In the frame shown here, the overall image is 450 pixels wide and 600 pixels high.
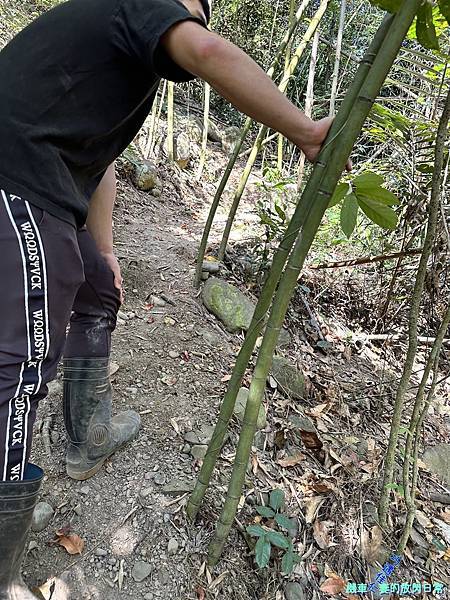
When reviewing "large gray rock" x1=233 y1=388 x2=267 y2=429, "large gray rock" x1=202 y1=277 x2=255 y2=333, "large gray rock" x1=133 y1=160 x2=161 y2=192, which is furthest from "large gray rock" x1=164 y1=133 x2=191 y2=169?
"large gray rock" x1=233 y1=388 x2=267 y2=429

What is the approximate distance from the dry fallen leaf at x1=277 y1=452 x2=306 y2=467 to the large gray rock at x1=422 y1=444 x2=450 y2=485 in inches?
28.5

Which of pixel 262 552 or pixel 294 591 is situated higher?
pixel 262 552

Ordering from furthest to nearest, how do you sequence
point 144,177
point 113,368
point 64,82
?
point 144,177, point 113,368, point 64,82

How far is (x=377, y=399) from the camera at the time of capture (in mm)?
2316

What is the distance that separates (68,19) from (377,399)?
81.3 inches

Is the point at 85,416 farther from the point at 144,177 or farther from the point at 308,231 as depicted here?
the point at 144,177

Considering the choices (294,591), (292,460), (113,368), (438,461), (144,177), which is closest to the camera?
(294,591)

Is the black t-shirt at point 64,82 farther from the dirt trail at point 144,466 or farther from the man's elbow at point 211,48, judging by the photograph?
the dirt trail at point 144,466

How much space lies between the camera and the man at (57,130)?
0.86 meters

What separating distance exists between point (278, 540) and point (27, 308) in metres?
0.92

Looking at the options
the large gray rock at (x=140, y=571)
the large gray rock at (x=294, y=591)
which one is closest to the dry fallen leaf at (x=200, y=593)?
the large gray rock at (x=140, y=571)

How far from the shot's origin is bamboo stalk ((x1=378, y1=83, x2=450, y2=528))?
116 cm

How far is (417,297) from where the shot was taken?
4.38 ft

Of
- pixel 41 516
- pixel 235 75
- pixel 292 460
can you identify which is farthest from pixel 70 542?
pixel 235 75
